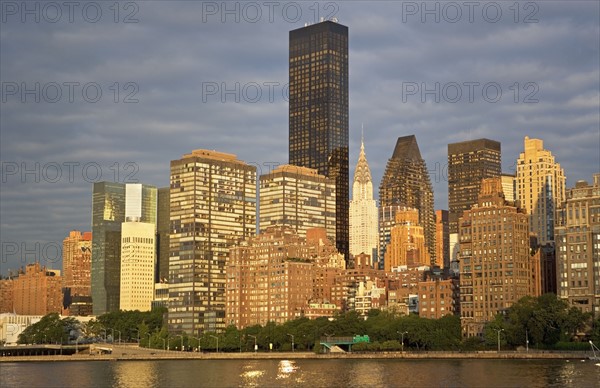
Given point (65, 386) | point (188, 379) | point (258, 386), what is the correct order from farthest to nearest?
point (188, 379) < point (65, 386) < point (258, 386)

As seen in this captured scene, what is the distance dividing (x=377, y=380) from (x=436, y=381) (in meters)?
11.7

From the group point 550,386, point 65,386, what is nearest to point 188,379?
point 65,386

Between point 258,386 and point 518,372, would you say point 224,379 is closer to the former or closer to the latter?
point 258,386

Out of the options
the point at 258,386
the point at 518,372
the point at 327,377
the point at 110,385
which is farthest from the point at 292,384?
the point at 518,372

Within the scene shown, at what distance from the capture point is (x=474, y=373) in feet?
639

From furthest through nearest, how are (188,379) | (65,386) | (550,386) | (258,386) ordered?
(188,379)
(65,386)
(258,386)
(550,386)

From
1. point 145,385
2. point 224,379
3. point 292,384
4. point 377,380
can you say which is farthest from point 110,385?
point 377,380

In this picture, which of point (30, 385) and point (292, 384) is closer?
point (292, 384)

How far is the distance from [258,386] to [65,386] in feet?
125

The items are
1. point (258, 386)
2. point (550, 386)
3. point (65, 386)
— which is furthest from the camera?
point (65, 386)

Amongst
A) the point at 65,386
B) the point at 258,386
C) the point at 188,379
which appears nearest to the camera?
the point at 258,386

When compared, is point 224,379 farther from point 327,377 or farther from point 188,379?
point 327,377

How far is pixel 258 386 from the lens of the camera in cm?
17300

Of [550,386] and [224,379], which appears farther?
[224,379]
